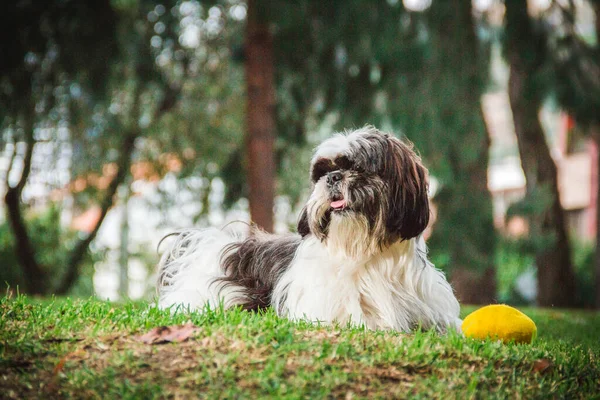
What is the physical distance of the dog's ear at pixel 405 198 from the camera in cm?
441

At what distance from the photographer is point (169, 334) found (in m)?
3.60

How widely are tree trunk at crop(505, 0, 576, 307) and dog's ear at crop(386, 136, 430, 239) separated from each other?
25.7 feet

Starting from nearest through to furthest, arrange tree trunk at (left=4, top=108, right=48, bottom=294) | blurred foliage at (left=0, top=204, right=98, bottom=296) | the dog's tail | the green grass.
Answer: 1. the green grass
2. the dog's tail
3. tree trunk at (left=4, top=108, right=48, bottom=294)
4. blurred foliage at (left=0, top=204, right=98, bottom=296)

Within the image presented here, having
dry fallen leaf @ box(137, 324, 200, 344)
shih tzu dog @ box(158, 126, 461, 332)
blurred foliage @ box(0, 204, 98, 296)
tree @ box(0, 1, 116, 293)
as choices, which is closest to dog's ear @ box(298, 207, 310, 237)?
shih tzu dog @ box(158, 126, 461, 332)

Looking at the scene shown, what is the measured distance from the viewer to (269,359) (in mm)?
3340

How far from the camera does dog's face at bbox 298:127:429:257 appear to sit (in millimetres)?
4391

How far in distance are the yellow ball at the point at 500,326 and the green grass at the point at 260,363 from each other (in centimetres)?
32

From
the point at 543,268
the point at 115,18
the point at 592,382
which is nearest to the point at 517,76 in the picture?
the point at 543,268

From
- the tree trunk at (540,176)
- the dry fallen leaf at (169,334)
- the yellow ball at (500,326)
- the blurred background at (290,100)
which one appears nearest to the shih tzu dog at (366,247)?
the yellow ball at (500,326)

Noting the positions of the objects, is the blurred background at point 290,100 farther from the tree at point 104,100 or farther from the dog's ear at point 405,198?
the dog's ear at point 405,198

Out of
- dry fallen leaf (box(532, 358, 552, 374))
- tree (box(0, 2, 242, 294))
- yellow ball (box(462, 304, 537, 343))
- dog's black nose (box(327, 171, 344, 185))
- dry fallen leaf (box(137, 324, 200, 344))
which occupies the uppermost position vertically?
tree (box(0, 2, 242, 294))

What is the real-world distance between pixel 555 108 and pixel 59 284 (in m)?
11.6

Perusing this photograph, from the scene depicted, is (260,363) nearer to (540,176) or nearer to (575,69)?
(575,69)

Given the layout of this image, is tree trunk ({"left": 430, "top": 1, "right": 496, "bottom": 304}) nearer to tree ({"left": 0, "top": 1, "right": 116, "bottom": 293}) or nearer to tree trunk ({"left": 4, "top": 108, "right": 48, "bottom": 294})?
tree ({"left": 0, "top": 1, "right": 116, "bottom": 293})
